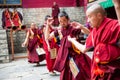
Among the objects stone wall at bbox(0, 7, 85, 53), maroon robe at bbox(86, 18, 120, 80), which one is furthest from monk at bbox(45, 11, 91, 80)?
Result: stone wall at bbox(0, 7, 85, 53)

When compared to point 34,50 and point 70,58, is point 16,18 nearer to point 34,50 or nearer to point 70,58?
point 34,50

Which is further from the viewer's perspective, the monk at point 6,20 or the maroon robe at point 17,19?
the maroon robe at point 17,19

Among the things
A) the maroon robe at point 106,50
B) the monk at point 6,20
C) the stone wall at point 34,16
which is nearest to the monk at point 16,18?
the monk at point 6,20

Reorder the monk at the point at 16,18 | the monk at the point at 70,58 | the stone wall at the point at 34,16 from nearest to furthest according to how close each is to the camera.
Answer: the monk at the point at 70,58
the monk at the point at 16,18
the stone wall at the point at 34,16

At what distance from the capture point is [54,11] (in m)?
14.8

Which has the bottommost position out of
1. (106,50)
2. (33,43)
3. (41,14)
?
(33,43)

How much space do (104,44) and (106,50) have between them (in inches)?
2.1

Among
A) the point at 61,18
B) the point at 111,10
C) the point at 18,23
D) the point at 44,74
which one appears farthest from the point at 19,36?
the point at 61,18

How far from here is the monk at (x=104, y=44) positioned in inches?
91.0

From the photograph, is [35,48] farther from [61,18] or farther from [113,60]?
[113,60]

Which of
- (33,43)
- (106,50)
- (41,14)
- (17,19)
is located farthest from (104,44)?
(41,14)

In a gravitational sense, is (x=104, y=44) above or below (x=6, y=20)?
above

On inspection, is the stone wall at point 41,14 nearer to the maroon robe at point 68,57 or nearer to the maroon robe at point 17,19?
the maroon robe at point 17,19

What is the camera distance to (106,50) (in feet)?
7.69
